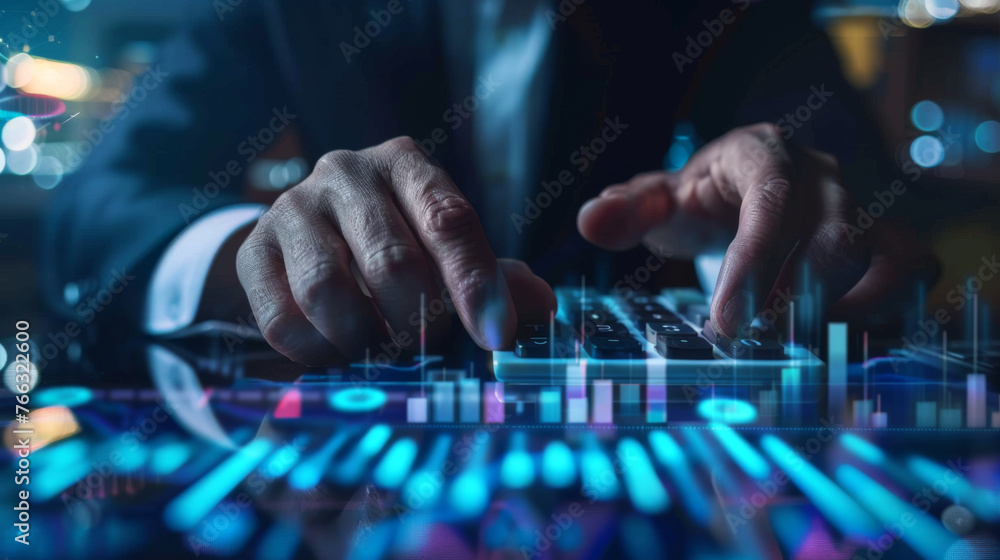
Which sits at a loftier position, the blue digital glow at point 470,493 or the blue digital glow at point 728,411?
the blue digital glow at point 728,411

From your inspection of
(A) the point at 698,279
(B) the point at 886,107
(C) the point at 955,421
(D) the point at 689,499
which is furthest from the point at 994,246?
(D) the point at 689,499

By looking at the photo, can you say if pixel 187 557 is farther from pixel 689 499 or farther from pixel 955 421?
pixel 955 421

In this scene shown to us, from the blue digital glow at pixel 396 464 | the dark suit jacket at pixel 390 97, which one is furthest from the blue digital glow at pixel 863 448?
the dark suit jacket at pixel 390 97

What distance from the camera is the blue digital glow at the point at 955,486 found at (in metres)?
0.35

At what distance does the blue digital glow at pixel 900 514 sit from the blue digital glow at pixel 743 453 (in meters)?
0.05

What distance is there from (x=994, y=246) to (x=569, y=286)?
611mm

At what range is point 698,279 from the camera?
121 cm

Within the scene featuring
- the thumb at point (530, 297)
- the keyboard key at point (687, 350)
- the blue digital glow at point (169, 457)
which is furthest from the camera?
the thumb at point (530, 297)

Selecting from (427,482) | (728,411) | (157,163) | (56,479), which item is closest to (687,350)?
(728,411)

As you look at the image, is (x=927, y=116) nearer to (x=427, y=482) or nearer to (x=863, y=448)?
(x=863, y=448)

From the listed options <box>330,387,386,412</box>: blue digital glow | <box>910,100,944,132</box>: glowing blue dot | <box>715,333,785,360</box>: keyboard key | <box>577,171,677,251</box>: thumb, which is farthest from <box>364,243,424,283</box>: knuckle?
<box>910,100,944,132</box>: glowing blue dot

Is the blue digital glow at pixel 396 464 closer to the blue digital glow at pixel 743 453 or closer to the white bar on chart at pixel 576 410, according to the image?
the white bar on chart at pixel 576 410

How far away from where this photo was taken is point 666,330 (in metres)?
0.58

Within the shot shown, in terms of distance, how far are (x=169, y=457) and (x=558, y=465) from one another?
296 millimetres
